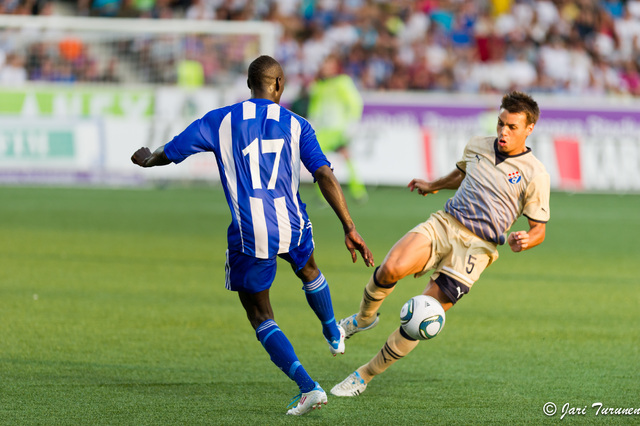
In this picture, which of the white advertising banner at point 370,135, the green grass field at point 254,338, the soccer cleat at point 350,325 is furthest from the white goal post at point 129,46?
the soccer cleat at point 350,325

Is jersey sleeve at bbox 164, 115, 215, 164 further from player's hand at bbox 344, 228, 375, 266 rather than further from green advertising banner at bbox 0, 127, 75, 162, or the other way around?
green advertising banner at bbox 0, 127, 75, 162

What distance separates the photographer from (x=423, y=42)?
2331 centimetres

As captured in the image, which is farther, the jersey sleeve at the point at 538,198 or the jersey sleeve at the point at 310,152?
the jersey sleeve at the point at 538,198

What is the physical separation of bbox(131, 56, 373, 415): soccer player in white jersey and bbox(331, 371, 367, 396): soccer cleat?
52 cm

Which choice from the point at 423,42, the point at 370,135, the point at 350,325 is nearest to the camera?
the point at 350,325

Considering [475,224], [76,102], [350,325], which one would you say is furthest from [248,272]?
[76,102]

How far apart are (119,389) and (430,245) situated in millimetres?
2054

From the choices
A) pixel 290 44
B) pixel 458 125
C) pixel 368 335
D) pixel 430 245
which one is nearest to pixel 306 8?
pixel 290 44

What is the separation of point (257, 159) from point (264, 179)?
0.12 m

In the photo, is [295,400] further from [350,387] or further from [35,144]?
[35,144]

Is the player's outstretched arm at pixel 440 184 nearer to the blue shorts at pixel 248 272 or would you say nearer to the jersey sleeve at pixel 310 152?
the jersey sleeve at pixel 310 152

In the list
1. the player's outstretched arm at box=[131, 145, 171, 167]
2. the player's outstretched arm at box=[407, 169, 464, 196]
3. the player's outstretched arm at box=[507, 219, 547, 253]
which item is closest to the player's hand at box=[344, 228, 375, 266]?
the player's outstretched arm at box=[507, 219, 547, 253]

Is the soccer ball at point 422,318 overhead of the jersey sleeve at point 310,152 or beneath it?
beneath

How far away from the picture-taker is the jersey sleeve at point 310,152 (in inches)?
207
